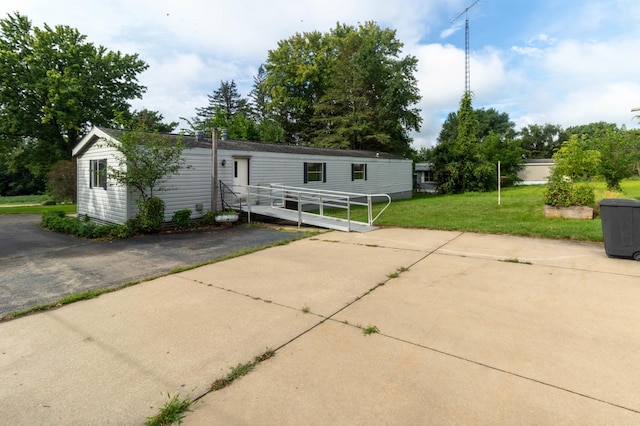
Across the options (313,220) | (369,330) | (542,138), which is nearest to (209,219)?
(313,220)

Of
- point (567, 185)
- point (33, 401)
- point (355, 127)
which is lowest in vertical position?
point (33, 401)

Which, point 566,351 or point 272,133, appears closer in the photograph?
point 566,351

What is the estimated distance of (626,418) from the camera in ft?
6.07

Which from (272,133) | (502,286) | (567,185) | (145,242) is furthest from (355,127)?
(502,286)

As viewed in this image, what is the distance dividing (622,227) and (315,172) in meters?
10.9

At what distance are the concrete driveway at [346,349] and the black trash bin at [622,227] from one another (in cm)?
47

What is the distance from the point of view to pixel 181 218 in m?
9.51

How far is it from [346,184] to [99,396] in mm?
14509

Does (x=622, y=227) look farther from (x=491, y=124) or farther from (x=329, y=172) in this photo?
(x=491, y=124)

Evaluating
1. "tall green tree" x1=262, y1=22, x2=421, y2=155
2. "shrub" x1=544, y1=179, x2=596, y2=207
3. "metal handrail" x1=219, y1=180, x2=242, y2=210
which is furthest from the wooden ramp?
"tall green tree" x1=262, y1=22, x2=421, y2=155

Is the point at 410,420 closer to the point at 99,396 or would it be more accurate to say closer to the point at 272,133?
the point at 99,396

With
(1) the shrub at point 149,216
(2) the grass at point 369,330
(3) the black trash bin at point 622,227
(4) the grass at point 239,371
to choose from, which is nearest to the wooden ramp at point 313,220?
(1) the shrub at point 149,216

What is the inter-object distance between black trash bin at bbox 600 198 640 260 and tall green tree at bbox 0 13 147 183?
1013 inches

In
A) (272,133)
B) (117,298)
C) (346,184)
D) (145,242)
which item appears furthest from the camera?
(272,133)
